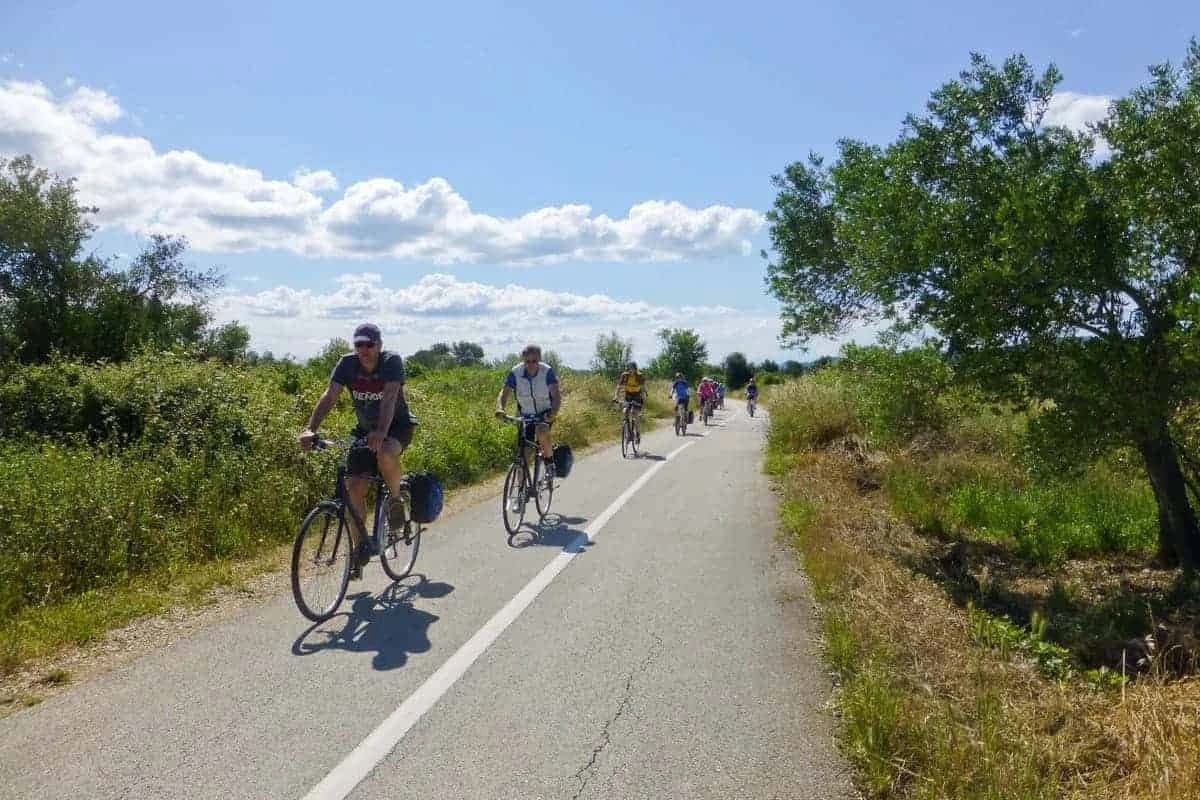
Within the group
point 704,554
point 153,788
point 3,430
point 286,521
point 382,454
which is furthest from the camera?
point 3,430

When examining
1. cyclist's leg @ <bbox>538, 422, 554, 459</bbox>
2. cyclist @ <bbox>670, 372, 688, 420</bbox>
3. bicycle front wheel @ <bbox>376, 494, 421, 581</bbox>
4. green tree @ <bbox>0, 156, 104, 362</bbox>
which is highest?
green tree @ <bbox>0, 156, 104, 362</bbox>

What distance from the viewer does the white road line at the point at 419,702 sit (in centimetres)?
343

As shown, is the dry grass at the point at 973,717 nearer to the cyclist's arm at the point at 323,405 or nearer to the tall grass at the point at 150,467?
the cyclist's arm at the point at 323,405

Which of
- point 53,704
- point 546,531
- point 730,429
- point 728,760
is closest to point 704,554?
point 546,531

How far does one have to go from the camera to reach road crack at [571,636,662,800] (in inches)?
140

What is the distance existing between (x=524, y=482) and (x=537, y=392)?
45.2 inches

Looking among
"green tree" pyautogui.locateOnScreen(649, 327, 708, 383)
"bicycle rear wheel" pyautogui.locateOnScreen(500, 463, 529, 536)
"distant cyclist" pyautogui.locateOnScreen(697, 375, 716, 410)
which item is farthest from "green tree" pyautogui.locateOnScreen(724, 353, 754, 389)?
"bicycle rear wheel" pyautogui.locateOnScreen(500, 463, 529, 536)

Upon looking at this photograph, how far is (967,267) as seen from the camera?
7.61 m

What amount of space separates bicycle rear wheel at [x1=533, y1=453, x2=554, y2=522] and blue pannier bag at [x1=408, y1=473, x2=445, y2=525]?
260 cm

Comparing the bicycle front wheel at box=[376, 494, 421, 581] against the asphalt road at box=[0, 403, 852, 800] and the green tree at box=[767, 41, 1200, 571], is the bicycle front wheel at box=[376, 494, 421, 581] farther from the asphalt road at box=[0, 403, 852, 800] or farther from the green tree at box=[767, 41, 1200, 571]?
the green tree at box=[767, 41, 1200, 571]

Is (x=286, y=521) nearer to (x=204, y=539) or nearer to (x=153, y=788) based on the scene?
(x=204, y=539)

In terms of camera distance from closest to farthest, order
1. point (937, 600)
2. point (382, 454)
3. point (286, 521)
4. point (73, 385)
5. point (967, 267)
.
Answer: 1. point (382, 454)
2. point (937, 600)
3. point (967, 267)
4. point (286, 521)
5. point (73, 385)

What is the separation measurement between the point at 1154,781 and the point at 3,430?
1427 cm

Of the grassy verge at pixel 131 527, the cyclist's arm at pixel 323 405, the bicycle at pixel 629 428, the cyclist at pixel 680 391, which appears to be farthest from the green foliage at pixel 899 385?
the cyclist at pixel 680 391
